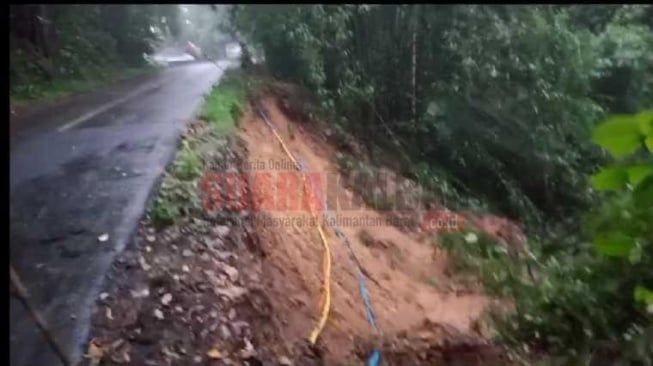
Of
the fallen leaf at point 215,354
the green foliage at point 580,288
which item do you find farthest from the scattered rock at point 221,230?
the green foliage at point 580,288

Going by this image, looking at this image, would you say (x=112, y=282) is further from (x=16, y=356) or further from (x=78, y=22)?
(x=78, y=22)

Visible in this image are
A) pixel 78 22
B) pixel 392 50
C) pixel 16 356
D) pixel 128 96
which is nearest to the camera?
pixel 16 356

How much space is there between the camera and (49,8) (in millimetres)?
1193

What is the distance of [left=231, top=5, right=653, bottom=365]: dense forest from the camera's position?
149 cm

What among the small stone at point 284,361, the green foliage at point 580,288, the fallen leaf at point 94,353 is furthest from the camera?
the green foliage at point 580,288

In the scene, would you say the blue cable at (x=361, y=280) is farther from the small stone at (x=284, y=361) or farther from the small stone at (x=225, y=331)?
the small stone at (x=225, y=331)

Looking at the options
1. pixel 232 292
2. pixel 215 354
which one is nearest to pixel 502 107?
pixel 232 292

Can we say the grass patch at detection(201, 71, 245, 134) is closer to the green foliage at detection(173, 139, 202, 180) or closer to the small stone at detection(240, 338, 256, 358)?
the green foliage at detection(173, 139, 202, 180)

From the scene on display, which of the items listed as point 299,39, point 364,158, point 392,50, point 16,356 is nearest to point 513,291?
point 364,158

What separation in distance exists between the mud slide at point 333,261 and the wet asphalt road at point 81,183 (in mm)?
184

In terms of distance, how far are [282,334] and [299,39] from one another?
641 mm

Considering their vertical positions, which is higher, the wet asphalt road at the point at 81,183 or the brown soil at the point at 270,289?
the wet asphalt road at the point at 81,183

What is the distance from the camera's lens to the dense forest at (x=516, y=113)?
1.49m

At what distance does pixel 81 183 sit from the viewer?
134 centimetres
